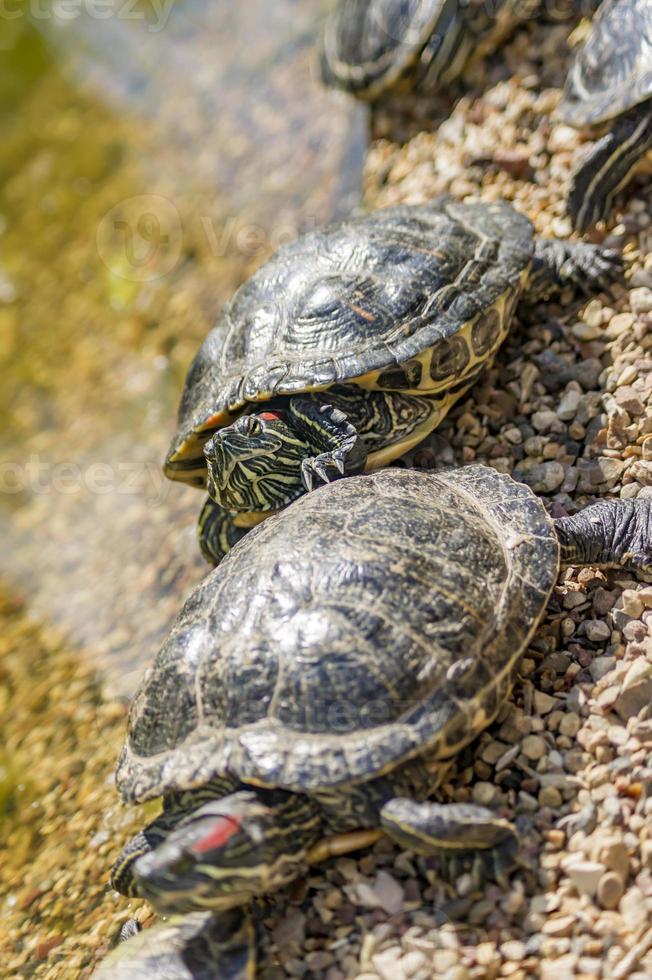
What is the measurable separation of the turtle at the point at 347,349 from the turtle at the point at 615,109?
→ 597mm

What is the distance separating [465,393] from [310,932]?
3001mm

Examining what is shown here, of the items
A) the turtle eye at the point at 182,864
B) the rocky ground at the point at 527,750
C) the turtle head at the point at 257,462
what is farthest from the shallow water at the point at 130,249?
the turtle eye at the point at 182,864

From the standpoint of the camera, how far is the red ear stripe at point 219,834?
346 centimetres

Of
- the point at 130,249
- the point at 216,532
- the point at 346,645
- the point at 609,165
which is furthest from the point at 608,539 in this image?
the point at 130,249

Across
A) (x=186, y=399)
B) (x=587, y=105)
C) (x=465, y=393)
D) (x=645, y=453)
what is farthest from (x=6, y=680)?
(x=587, y=105)

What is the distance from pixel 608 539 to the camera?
427cm

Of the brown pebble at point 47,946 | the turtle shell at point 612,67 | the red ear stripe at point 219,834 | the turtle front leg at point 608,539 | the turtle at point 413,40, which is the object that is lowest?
the brown pebble at point 47,946

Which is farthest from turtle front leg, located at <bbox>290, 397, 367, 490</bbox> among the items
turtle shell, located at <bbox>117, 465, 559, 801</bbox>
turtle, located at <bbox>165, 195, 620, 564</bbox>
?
turtle shell, located at <bbox>117, 465, 559, 801</bbox>

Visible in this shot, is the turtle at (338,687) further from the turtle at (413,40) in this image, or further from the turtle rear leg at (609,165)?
the turtle at (413,40)

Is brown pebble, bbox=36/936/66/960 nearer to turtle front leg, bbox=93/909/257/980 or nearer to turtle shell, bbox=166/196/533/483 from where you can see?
turtle front leg, bbox=93/909/257/980

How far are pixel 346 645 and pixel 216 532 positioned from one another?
194 centimetres

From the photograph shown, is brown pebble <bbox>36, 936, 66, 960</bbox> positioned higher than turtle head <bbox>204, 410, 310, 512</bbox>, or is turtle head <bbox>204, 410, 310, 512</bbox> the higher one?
turtle head <bbox>204, 410, 310, 512</bbox>

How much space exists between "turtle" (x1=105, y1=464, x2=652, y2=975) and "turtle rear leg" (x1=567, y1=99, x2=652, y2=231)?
232 cm

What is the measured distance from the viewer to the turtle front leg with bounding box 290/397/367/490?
4789 mm
